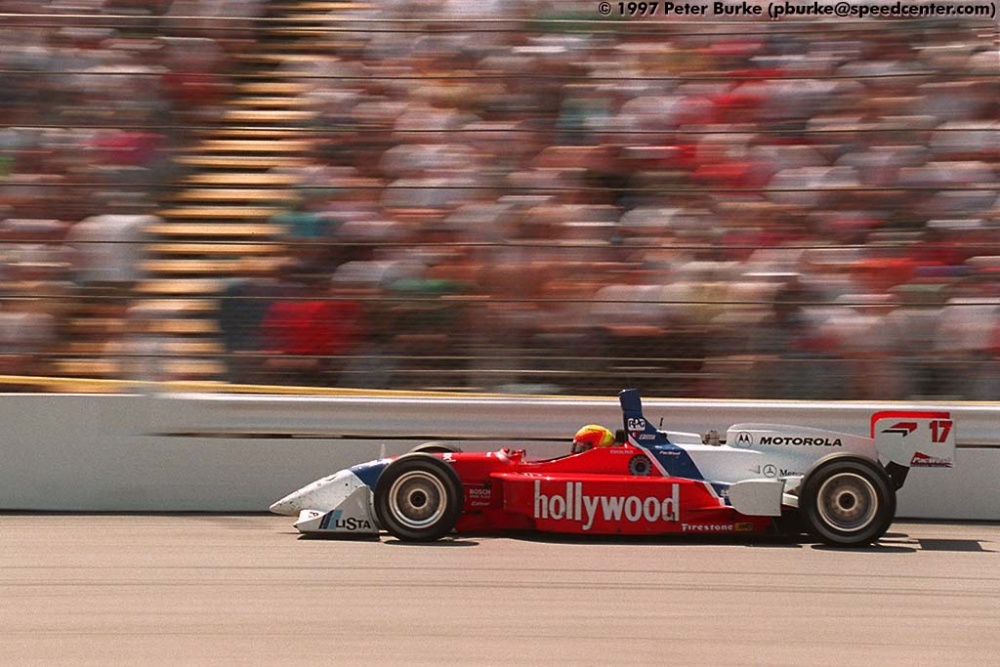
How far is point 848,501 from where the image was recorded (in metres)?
6.57

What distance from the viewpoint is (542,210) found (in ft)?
27.0

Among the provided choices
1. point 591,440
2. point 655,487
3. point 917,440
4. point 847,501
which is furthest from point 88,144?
point 917,440

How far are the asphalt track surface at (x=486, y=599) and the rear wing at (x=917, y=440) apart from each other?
1.49 feet

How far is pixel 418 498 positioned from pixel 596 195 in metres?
2.74

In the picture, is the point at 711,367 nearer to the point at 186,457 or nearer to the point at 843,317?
the point at 843,317

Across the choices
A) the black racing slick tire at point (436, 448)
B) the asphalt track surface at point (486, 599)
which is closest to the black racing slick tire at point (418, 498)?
the asphalt track surface at point (486, 599)

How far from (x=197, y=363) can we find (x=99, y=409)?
0.63 metres

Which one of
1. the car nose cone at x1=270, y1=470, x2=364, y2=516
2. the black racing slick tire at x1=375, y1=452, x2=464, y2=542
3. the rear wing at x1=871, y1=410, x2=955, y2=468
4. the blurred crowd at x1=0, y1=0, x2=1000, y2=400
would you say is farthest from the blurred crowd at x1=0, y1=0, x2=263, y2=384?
the rear wing at x1=871, y1=410, x2=955, y2=468

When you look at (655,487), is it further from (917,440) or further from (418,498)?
(917,440)

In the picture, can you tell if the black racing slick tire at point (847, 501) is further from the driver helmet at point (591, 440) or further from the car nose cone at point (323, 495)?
the car nose cone at point (323, 495)

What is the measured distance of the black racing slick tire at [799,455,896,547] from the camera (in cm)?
650

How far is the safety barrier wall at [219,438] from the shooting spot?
759 centimetres

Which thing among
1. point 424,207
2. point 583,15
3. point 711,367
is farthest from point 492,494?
point 583,15

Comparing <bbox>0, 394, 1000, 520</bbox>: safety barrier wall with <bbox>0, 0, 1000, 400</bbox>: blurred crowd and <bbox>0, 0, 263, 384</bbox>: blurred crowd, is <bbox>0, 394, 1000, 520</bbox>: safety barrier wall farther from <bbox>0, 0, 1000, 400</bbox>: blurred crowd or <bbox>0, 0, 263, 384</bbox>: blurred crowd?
<bbox>0, 0, 263, 384</bbox>: blurred crowd
